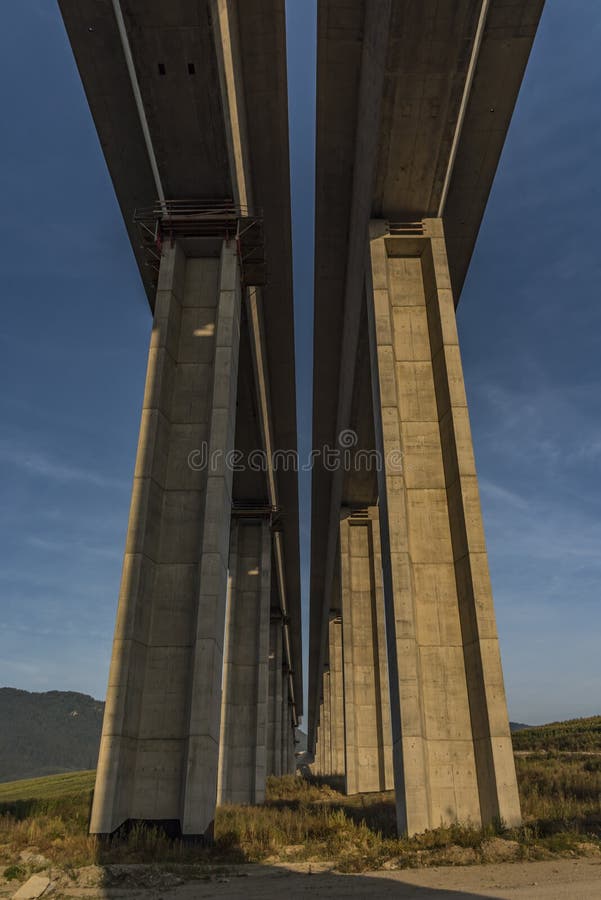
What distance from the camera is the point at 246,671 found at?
3119 cm

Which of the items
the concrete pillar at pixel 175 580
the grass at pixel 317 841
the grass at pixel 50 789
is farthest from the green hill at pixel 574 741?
the grass at pixel 50 789

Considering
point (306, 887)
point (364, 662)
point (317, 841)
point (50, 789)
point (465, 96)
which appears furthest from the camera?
point (50, 789)

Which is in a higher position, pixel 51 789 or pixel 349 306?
pixel 349 306

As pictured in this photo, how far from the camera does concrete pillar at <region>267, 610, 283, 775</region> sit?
4516 centimetres

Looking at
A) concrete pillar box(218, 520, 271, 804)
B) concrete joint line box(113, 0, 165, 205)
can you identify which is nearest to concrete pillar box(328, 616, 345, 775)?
concrete pillar box(218, 520, 271, 804)

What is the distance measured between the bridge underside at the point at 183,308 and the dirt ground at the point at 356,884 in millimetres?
3521

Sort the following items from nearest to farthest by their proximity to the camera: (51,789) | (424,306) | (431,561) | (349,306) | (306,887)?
(306,887) → (431,561) → (424,306) → (349,306) → (51,789)

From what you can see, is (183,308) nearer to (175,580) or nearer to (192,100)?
(192,100)

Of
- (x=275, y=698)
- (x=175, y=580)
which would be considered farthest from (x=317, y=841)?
(x=275, y=698)

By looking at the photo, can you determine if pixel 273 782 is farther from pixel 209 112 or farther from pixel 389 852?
pixel 209 112

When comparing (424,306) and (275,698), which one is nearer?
(424,306)

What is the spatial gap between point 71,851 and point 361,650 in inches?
864

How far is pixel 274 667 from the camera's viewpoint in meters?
45.5

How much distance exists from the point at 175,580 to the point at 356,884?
743 cm
